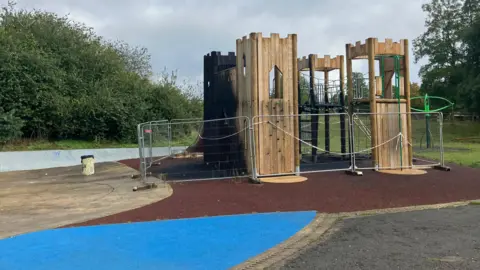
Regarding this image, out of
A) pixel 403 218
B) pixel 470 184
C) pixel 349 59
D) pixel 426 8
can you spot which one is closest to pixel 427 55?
pixel 426 8

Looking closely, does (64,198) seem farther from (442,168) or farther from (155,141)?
(442,168)

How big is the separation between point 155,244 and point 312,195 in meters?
4.74

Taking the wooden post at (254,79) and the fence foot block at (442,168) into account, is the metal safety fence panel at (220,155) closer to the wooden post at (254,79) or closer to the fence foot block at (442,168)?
the wooden post at (254,79)

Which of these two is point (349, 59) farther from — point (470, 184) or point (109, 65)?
point (109, 65)

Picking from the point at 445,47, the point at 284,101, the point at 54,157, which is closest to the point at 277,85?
the point at 284,101

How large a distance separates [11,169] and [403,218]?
17423 mm

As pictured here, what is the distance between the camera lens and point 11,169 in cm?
1941

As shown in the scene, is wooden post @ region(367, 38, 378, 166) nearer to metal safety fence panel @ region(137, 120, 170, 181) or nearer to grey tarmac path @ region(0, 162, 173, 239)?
grey tarmac path @ region(0, 162, 173, 239)

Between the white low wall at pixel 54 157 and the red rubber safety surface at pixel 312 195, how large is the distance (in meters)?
7.88

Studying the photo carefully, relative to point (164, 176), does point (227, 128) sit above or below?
above

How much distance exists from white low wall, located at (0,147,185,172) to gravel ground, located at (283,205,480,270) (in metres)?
12.1

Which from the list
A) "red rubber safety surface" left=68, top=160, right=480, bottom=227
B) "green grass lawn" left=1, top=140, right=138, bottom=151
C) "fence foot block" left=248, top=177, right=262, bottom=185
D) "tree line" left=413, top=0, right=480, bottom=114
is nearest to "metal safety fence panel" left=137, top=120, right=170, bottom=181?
"red rubber safety surface" left=68, top=160, right=480, bottom=227

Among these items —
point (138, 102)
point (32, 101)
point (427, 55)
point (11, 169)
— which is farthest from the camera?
point (427, 55)

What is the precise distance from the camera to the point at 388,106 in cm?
1466
